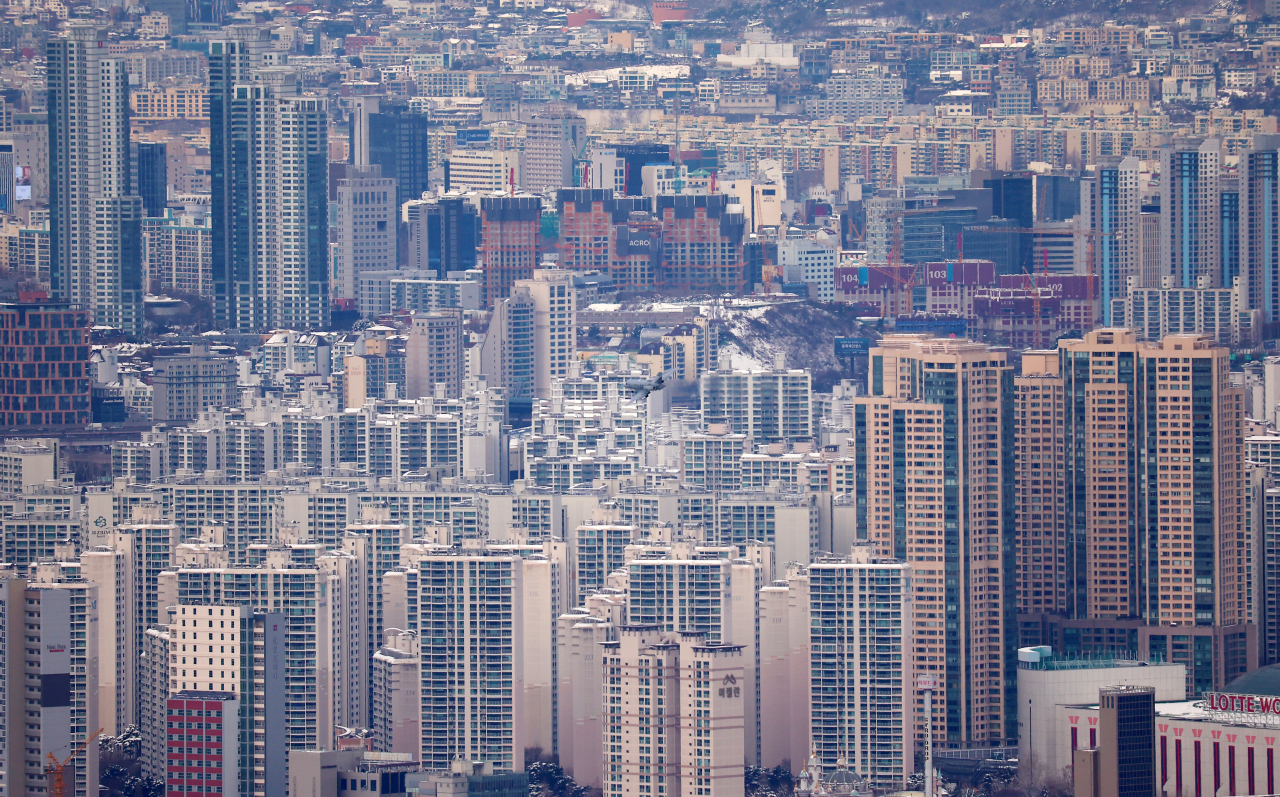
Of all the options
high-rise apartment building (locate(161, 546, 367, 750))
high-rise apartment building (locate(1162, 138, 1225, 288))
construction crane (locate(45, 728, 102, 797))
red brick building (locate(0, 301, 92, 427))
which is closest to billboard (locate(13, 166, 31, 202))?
red brick building (locate(0, 301, 92, 427))

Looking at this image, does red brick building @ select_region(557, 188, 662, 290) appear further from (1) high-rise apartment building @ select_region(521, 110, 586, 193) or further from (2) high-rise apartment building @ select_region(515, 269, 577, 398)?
(1) high-rise apartment building @ select_region(521, 110, 586, 193)

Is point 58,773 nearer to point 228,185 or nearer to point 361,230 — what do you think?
point 228,185

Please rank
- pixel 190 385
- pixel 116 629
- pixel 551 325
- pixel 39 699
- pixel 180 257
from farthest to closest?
pixel 180 257 → pixel 551 325 → pixel 190 385 → pixel 116 629 → pixel 39 699

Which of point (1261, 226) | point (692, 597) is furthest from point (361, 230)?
point (692, 597)

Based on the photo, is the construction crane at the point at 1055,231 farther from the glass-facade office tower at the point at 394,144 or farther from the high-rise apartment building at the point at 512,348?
the high-rise apartment building at the point at 512,348

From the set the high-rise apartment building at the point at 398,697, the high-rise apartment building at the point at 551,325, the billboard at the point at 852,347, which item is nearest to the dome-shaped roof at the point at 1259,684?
the high-rise apartment building at the point at 398,697

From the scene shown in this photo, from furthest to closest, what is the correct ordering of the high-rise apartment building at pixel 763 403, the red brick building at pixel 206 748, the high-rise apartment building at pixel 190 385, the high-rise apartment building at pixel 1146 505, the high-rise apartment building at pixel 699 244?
the high-rise apartment building at pixel 699 244 → the high-rise apartment building at pixel 190 385 → the high-rise apartment building at pixel 763 403 → the high-rise apartment building at pixel 1146 505 → the red brick building at pixel 206 748
